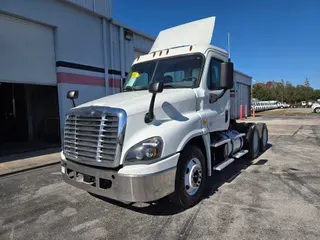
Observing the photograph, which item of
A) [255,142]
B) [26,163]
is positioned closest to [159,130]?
[255,142]

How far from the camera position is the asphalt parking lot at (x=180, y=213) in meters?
3.15

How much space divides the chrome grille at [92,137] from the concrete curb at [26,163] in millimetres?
3447

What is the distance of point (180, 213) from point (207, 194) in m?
0.89

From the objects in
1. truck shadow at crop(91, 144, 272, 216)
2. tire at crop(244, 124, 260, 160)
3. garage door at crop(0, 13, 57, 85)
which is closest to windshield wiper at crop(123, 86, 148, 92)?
truck shadow at crop(91, 144, 272, 216)

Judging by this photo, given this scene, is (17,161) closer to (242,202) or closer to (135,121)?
(135,121)

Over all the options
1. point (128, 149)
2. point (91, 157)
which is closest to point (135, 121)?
point (128, 149)

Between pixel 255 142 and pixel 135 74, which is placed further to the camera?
pixel 255 142

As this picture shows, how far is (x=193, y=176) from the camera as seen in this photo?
387cm

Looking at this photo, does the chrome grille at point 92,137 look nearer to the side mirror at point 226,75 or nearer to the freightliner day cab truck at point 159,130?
the freightliner day cab truck at point 159,130

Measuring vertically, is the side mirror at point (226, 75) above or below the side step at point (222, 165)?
above

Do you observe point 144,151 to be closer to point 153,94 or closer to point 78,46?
point 153,94

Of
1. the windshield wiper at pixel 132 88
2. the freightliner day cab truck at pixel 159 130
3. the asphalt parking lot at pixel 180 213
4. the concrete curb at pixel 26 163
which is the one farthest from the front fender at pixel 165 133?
the concrete curb at pixel 26 163

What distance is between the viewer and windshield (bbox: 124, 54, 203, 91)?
4340mm

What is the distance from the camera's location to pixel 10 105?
11930mm
